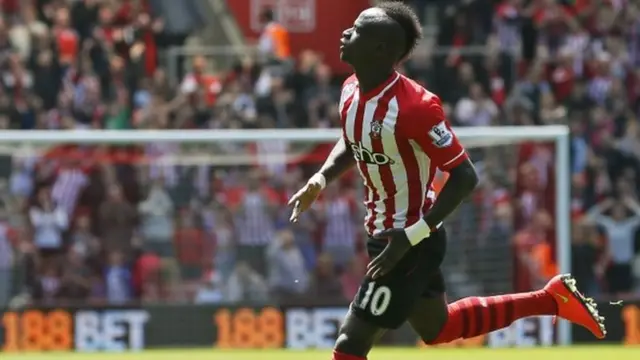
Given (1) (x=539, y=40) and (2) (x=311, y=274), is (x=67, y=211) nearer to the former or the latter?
(2) (x=311, y=274)

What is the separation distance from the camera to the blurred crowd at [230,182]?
14609mm

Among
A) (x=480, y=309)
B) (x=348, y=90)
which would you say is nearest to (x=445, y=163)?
(x=348, y=90)

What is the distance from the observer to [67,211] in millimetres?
14602

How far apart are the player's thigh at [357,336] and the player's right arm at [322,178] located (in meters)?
0.56

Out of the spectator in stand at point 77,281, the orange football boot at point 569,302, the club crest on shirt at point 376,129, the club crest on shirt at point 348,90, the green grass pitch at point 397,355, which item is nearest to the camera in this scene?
the club crest on shirt at point 376,129

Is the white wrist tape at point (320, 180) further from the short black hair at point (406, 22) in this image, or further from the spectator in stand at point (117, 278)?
the spectator in stand at point (117, 278)

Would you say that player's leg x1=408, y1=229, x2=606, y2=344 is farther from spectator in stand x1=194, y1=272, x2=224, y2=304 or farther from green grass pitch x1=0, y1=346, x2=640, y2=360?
spectator in stand x1=194, y1=272, x2=224, y2=304

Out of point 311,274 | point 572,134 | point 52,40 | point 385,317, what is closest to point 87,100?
point 52,40

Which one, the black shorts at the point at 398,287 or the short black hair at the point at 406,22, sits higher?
the short black hair at the point at 406,22

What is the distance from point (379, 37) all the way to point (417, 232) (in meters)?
0.86

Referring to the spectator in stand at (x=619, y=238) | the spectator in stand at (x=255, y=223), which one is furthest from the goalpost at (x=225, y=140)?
the spectator in stand at (x=619, y=238)

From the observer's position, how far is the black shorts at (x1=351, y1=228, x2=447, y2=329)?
23.2ft

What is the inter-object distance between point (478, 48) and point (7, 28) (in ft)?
20.6

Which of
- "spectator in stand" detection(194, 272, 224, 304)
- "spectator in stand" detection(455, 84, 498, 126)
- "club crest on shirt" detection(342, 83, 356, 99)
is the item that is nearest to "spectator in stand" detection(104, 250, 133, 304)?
"spectator in stand" detection(194, 272, 224, 304)
